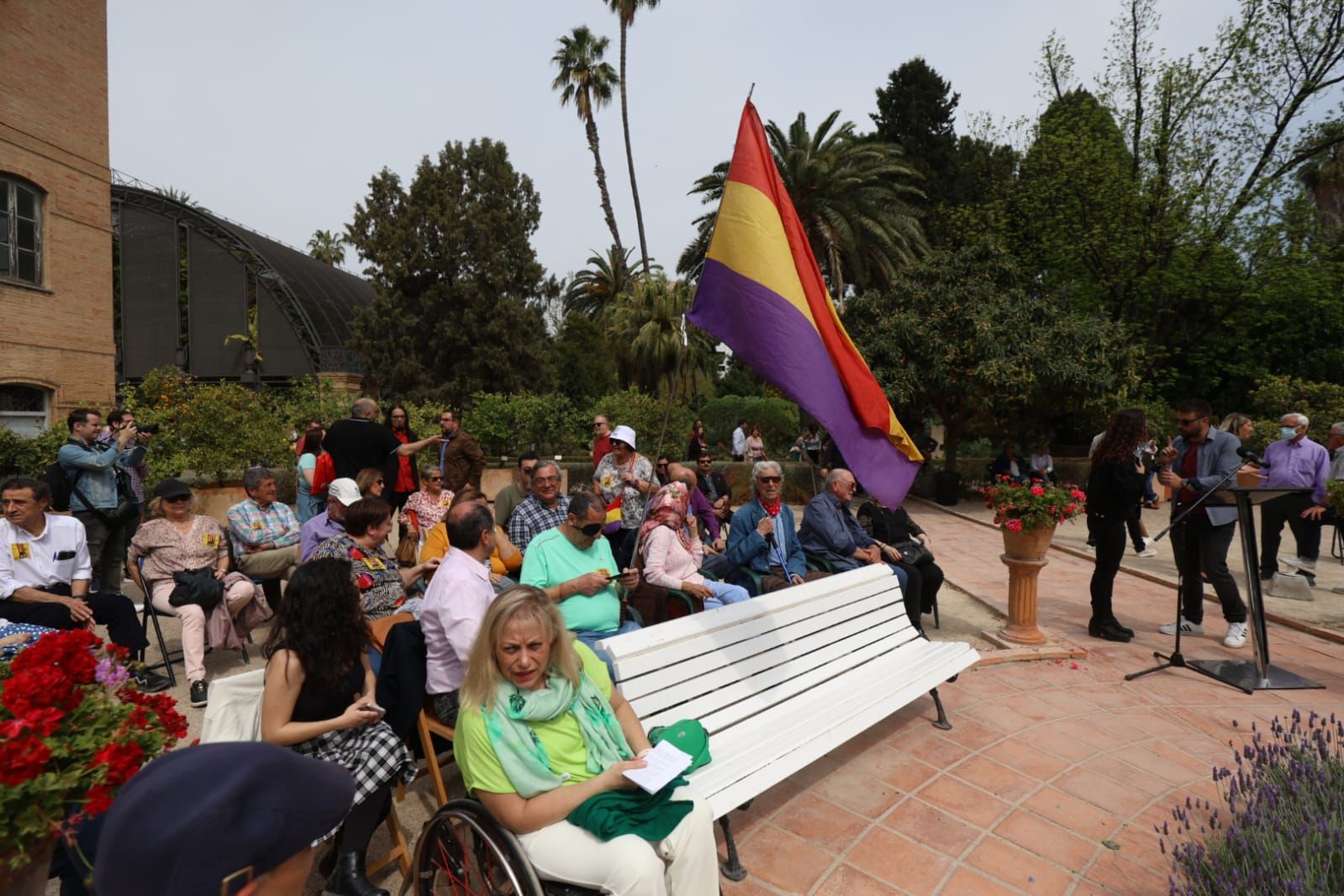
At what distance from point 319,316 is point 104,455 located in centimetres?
2890

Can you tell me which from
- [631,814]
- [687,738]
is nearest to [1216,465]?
[687,738]

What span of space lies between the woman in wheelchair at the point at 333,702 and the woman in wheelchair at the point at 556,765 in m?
0.59

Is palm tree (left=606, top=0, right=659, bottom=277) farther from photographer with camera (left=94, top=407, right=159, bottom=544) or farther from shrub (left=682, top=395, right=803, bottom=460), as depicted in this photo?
photographer with camera (left=94, top=407, right=159, bottom=544)

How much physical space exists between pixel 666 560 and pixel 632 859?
116 inches

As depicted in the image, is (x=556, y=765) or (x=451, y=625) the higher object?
(x=451, y=625)

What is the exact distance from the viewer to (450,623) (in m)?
3.41

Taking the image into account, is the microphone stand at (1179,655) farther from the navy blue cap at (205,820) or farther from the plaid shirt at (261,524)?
the plaid shirt at (261,524)

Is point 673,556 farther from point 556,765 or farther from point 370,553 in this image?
point 556,765

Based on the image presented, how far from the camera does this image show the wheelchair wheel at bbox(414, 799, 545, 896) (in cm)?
224

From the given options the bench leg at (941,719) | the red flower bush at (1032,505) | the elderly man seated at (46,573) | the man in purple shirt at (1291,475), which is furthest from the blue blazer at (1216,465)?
the elderly man seated at (46,573)

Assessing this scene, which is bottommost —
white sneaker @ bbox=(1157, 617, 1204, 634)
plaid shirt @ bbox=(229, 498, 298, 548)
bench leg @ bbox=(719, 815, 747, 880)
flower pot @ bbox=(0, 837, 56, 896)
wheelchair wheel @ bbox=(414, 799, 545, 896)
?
bench leg @ bbox=(719, 815, 747, 880)

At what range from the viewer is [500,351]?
26656 millimetres

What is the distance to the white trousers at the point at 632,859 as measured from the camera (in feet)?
7.45

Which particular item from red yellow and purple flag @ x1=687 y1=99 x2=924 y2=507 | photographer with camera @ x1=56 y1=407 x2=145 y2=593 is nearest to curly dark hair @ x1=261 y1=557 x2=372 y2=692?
red yellow and purple flag @ x1=687 y1=99 x2=924 y2=507
